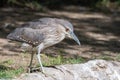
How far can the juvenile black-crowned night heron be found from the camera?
6.05 metres

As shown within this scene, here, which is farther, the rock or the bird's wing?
the bird's wing

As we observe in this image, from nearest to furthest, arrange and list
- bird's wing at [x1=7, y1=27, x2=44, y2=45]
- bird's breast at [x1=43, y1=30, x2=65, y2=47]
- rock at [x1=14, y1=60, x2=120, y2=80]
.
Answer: rock at [x1=14, y1=60, x2=120, y2=80] → bird's breast at [x1=43, y1=30, x2=65, y2=47] → bird's wing at [x1=7, y1=27, x2=44, y2=45]

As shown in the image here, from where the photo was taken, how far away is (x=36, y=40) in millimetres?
6152

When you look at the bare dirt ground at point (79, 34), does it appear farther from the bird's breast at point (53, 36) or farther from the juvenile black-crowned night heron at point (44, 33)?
the bird's breast at point (53, 36)

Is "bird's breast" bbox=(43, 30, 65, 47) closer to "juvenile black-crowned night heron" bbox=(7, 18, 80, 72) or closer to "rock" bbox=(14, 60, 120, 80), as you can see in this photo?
"juvenile black-crowned night heron" bbox=(7, 18, 80, 72)

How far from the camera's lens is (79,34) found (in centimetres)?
1023

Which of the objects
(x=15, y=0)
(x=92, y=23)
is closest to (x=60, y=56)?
(x=92, y=23)

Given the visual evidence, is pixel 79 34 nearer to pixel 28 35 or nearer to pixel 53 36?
pixel 28 35

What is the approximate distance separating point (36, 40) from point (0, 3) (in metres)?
6.34

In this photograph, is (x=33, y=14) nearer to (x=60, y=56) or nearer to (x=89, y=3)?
(x=89, y=3)

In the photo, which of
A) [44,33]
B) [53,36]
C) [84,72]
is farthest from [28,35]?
[84,72]

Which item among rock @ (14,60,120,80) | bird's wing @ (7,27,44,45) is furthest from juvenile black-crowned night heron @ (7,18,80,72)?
rock @ (14,60,120,80)

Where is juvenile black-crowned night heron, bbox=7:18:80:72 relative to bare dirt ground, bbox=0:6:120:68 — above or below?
above

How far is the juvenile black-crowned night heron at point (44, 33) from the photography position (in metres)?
6.05
